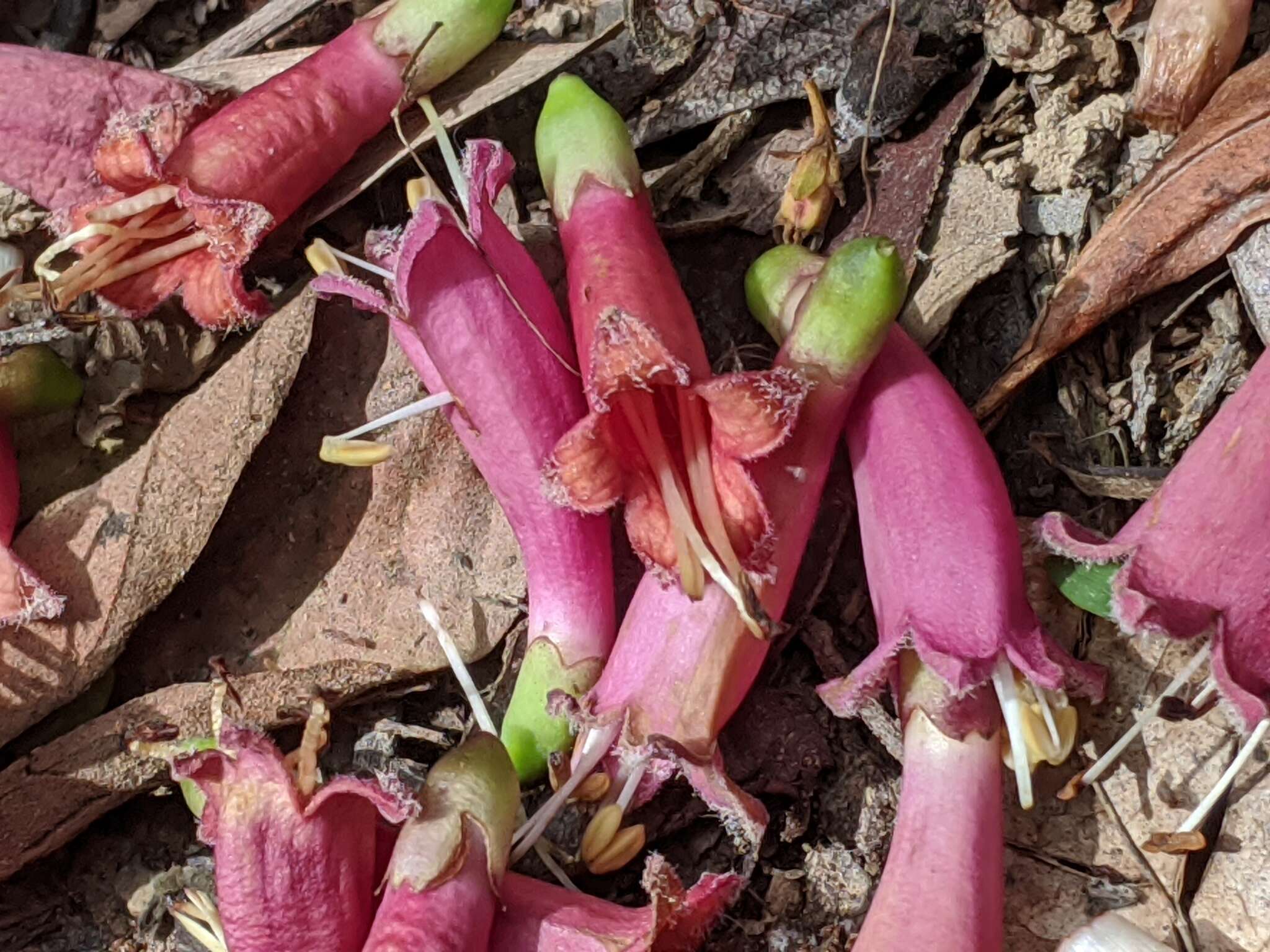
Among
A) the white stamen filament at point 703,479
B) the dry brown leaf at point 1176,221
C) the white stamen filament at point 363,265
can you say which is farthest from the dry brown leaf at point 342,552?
the dry brown leaf at point 1176,221

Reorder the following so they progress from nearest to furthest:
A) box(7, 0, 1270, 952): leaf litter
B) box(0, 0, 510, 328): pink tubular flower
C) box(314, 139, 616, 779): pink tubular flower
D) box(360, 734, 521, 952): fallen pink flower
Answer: box(360, 734, 521, 952): fallen pink flower < box(314, 139, 616, 779): pink tubular flower < box(7, 0, 1270, 952): leaf litter < box(0, 0, 510, 328): pink tubular flower

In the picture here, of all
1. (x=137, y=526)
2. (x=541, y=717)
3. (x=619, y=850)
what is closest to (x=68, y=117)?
(x=137, y=526)

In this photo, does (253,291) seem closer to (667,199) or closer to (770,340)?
(667,199)

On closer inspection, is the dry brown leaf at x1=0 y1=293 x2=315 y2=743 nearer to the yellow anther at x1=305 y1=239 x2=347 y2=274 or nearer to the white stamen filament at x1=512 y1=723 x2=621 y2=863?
the yellow anther at x1=305 y1=239 x2=347 y2=274

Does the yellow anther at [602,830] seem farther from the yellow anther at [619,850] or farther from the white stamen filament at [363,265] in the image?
the white stamen filament at [363,265]

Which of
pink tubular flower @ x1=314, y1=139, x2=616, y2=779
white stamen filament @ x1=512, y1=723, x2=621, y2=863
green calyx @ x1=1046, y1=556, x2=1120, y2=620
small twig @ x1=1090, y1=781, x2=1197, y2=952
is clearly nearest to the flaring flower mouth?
pink tubular flower @ x1=314, y1=139, x2=616, y2=779

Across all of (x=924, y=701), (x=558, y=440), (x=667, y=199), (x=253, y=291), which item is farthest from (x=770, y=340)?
(x=253, y=291)
